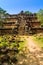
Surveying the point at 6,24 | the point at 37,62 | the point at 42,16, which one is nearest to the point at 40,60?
the point at 37,62

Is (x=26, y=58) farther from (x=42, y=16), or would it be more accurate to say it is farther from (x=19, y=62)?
(x=42, y=16)

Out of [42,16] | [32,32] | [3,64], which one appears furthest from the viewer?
[42,16]

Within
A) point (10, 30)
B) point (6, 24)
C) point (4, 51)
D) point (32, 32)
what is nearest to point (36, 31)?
point (32, 32)

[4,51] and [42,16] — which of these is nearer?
[4,51]

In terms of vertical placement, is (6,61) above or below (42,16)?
below

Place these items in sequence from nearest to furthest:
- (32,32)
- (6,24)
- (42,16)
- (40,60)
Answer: (40,60) < (32,32) < (42,16) < (6,24)

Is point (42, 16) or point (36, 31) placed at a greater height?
point (42, 16)

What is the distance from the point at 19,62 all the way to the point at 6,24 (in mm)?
25094

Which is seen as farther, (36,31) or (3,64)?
(36,31)

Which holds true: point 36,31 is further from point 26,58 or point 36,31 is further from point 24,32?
point 26,58

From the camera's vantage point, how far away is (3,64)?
33.9ft

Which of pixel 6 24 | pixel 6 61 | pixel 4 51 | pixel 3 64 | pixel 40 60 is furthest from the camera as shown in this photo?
pixel 6 24

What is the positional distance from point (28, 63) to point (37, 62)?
753 millimetres

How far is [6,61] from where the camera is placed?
11062mm
